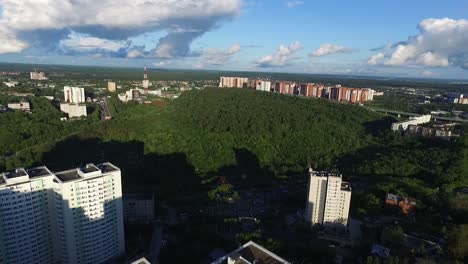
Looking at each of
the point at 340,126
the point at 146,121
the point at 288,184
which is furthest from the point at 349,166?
the point at 146,121

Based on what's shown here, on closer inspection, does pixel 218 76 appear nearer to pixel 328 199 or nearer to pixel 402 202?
pixel 402 202

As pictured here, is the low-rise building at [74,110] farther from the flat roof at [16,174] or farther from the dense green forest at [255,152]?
the flat roof at [16,174]

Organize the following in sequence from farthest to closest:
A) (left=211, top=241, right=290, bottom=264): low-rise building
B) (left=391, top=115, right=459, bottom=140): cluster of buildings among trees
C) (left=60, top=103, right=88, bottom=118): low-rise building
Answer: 1. (left=60, top=103, right=88, bottom=118): low-rise building
2. (left=391, top=115, right=459, bottom=140): cluster of buildings among trees
3. (left=211, top=241, right=290, bottom=264): low-rise building

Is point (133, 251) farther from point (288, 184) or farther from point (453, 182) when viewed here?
point (453, 182)

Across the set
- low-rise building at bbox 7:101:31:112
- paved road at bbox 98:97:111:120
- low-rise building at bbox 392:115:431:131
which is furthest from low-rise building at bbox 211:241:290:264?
low-rise building at bbox 7:101:31:112

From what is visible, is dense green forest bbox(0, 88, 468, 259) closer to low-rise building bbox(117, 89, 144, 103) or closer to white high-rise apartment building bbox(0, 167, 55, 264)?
white high-rise apartment building bbox(0, 167, 55, 264)

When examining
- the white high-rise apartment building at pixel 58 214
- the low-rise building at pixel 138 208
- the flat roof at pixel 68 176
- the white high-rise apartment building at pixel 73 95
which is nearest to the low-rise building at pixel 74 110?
the white high-rise apartment building at pixel 73 95
